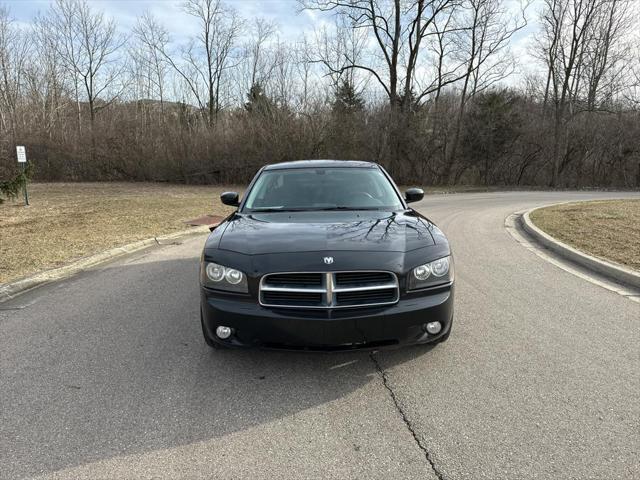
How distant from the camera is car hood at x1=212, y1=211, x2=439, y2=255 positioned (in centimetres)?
324

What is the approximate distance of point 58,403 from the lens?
9.64 feet

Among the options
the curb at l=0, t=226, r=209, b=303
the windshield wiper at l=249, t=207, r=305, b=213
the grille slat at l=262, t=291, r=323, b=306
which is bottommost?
the curb at l=0, t=226, r=209, b=303

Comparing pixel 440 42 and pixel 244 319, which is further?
pixel 440 42

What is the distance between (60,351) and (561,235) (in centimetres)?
880

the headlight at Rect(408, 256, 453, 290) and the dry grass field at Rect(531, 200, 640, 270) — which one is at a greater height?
the headlight at Rect(408, 256, 453, 290)

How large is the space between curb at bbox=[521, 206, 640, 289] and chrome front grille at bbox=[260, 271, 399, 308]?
4385 millimetres

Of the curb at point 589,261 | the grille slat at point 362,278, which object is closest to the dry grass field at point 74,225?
the grille slat at point 362,278

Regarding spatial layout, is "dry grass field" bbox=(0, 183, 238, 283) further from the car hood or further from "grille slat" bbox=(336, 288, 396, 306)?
"grille slat" bbox=(336, 288, 396, 306)

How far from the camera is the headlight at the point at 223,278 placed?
10.2ft

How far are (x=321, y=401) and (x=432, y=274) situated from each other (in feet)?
3.98

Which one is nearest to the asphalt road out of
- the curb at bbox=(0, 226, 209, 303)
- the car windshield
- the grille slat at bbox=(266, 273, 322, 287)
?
the grille slat at bbox=(266, 273, 322, 287)

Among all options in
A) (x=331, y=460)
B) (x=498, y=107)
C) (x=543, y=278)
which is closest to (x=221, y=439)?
(x=331, y=460)

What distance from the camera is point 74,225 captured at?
34.6 ft

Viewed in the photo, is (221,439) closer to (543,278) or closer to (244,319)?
(244,319)
